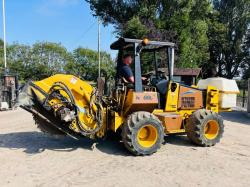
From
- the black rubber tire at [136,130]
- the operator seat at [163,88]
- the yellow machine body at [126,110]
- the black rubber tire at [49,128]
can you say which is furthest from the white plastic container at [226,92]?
the black rubber tire at [49,128]

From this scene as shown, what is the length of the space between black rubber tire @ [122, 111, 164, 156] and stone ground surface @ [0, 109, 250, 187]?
0.51 feet

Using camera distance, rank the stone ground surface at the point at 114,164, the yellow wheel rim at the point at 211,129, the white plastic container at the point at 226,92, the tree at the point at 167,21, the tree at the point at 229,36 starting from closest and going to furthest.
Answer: the stone ground surface at the point at 114,164, the yellow wheel rim at the point at 211,129, the white plastic container at the point at 226,92, the tree at the point at 167,21, the tree at the point at 229,36

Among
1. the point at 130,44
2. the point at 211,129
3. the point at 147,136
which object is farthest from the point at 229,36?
the point at 147,136

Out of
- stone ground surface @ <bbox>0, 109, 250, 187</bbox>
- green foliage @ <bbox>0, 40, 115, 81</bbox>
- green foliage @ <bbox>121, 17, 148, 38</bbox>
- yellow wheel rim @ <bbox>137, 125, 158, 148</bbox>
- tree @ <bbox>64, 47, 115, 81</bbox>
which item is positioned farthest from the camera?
tree @ <bbox>64, 47, 115, 81</bbox>

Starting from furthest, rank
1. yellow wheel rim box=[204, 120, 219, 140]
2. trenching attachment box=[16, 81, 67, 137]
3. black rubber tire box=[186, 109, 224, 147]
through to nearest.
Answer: yellow wheel rim box=[204, 120, 219, 140] → black rubber tire box=[186, 109, 224, 147] → trenching attachment box=[16, 81, 67, 137]

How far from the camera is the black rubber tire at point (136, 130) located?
6457 mm

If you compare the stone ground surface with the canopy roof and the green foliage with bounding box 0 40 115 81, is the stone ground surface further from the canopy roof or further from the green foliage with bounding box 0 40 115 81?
the green foliage with bounding box 0 40 115 81

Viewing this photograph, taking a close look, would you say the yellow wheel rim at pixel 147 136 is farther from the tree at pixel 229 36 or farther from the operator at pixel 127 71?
the tree at pixel 229 36

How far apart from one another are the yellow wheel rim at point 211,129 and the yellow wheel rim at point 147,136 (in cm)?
148

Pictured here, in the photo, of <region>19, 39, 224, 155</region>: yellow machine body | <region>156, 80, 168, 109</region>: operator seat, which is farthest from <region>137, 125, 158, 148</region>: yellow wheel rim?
<region>156, 80, 168, 109</region>: operator seat

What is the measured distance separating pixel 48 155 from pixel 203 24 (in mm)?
21655

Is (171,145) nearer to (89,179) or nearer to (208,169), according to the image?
(208,169)

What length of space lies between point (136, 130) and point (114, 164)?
84 cm

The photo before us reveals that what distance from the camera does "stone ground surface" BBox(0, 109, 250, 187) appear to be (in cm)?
516
